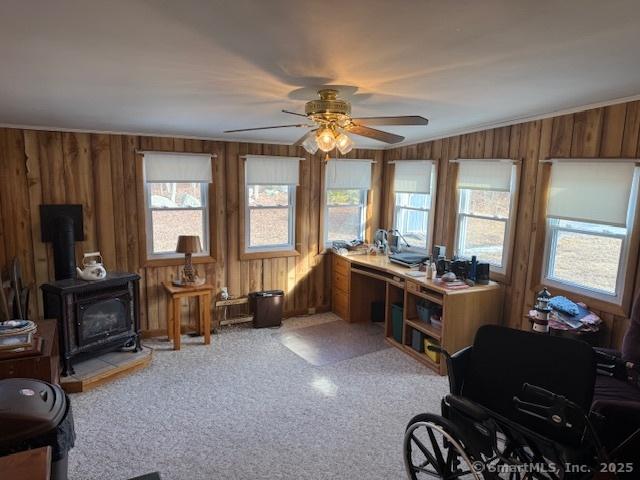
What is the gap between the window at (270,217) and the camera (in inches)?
202

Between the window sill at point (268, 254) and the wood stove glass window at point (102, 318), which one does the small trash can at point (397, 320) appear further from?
the wood stove glass window at point (102, 318)

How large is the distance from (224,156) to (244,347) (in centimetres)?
214

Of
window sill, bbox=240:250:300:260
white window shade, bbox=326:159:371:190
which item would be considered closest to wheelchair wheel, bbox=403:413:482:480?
window sill, bbox=240:250:300:260

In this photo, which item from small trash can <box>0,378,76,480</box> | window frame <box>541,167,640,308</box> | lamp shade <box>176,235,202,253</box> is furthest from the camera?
lamp shade <box>176,235,202,253</box>

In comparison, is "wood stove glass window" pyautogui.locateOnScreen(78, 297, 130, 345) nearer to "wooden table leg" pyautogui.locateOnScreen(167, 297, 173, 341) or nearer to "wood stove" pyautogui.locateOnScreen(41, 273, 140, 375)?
"wood stove" pyautogui.locateOnScreen(41, 273, 140, 375)

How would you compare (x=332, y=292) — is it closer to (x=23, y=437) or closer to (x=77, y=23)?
(x=23, y=437)

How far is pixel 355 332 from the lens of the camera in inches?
198

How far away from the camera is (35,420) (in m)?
2.12

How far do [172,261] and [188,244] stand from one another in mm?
431

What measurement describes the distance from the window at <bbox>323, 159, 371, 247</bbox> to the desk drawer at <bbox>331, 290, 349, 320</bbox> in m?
0.70

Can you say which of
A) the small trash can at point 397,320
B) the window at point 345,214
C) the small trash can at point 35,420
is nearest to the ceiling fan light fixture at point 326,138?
the small trash can at point 35,420

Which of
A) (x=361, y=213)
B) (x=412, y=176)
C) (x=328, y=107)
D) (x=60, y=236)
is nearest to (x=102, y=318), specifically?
(x=60, y=236)

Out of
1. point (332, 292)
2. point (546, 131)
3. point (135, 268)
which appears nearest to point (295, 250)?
point (332, 292)

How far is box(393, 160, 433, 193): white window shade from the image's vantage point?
16.6 ft
